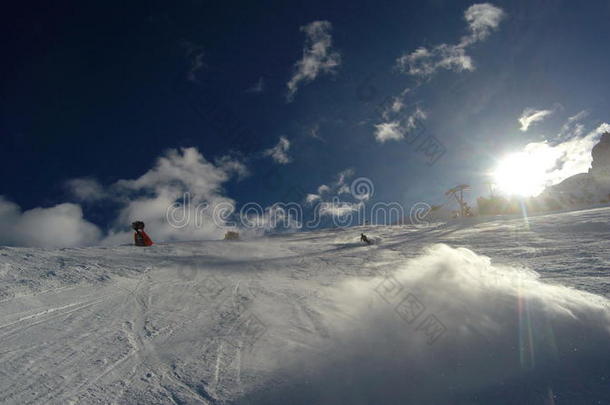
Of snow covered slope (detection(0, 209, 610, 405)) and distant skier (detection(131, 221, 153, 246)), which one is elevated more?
distant skier (detection(131, 221, 153, 246))

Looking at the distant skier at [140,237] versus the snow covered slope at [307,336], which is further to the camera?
the distant skier at [140,237]

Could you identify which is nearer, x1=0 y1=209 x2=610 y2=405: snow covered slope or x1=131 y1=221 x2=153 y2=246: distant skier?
x1=0 y1=209 x2=610 y2=405: snow covered slope

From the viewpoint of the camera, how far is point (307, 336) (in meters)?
4.01

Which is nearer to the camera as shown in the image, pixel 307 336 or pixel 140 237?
pixel 307 336

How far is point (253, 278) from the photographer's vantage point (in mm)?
Answer: 7473

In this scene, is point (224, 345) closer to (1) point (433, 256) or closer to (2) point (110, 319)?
(2) point (110, 319)

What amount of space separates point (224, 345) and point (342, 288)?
10.5 ft

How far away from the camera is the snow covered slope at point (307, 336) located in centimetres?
285

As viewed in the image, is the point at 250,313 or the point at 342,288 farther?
the point at 342,288

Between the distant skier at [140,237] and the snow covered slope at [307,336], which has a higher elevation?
the distant skier at [140,237]

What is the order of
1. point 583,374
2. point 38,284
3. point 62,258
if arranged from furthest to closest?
point 62,258 → point 38,284 → point 583,374

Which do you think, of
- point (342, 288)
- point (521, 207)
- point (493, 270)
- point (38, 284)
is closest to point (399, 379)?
point (342, 288)

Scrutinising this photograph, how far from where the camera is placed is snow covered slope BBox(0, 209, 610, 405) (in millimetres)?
2850

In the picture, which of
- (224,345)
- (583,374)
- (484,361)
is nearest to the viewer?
(583,374)
